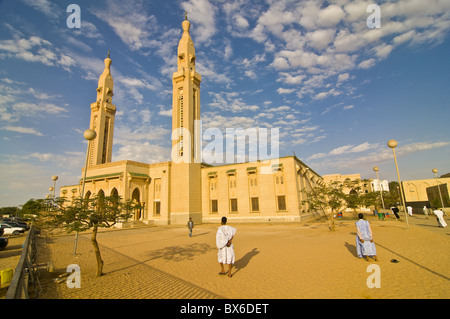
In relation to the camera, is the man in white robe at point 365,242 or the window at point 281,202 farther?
the window at point 281,202

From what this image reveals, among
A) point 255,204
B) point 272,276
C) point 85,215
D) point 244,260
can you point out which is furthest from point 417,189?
point 85,215

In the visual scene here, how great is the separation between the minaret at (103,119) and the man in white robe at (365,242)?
37.9 metres

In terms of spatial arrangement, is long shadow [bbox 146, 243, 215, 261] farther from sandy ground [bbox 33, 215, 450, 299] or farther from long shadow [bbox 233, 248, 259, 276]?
long shadow [bbox 233, 248, 259, 276]

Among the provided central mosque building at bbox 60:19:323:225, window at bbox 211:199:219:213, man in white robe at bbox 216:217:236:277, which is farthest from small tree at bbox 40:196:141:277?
window at bbox 211:199:219:213

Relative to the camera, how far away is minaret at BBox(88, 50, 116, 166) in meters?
36.2

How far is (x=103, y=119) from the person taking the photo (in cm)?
3759

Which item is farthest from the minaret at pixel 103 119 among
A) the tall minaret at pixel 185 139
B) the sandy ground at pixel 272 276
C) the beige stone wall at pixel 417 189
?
the beige stone wall at pixel 417 189

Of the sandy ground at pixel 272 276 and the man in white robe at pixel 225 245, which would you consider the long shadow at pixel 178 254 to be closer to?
the sandy ground at pixel 272 276

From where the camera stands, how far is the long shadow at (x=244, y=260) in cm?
764

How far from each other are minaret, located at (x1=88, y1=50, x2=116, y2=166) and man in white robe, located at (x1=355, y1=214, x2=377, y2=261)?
1492 inches
